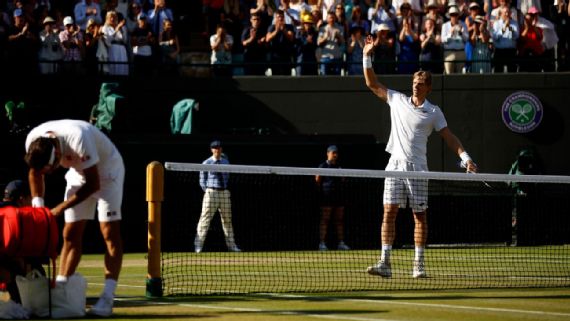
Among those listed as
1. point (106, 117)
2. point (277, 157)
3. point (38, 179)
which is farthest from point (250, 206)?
point (38, 179)

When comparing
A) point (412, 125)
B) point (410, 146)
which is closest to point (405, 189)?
point (410, 146)

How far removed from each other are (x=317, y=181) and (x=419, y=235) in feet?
27.3

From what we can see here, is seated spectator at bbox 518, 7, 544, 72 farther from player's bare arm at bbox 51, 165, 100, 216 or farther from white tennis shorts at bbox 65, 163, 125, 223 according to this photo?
player's bare arm at bbox 51, 165, 100, 216

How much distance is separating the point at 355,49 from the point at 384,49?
1.94 feet

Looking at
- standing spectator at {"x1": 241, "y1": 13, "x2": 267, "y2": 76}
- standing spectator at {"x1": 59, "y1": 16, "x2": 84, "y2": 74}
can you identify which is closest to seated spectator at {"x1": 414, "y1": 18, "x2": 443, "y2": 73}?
standing spectator at {"x1": 241, "y1": 13, "x2": 267, "y2": 76}

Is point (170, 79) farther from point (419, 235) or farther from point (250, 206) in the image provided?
point (419, 235)

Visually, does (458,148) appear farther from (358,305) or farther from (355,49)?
(355,49)

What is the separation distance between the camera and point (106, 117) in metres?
23.9

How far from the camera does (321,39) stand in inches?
1022

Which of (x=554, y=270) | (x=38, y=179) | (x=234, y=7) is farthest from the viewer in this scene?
(x=234, y=7)

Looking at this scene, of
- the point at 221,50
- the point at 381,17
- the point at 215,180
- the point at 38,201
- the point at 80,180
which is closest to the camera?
the point at 38,201

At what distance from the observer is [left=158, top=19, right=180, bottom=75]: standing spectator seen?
85.4 feet

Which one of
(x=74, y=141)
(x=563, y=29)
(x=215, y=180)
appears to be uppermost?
(x=563, y=29)

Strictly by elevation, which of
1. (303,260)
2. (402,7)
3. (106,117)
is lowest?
(303,260)
